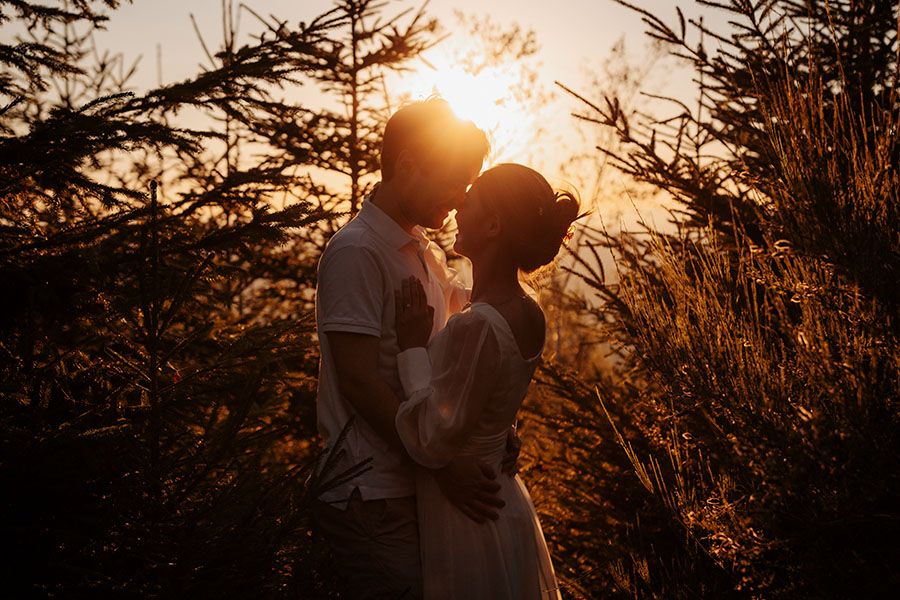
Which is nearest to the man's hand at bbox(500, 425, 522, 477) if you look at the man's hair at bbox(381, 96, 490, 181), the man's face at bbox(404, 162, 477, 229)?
the man's face at bbox(404, 162, 477, 229)

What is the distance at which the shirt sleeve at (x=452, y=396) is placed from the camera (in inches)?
95.9

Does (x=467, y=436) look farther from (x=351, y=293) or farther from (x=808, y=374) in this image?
(x=808, y=374)

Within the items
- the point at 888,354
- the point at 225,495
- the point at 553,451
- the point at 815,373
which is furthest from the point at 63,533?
the point at 553,451

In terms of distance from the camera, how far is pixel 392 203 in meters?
2.96

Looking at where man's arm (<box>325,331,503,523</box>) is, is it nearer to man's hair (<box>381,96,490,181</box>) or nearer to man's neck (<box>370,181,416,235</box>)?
man's neck (<box>370,181,416,235</box>)

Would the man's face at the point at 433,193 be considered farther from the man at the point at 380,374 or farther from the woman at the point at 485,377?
the woman at the point at 485,377

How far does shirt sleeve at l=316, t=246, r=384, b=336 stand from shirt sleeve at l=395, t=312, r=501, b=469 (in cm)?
29

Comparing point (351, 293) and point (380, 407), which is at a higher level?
point (351, 293)

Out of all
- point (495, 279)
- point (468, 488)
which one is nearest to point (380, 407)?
point (468, 488)

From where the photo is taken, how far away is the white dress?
2.47 m

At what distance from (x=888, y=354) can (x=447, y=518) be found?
78.7 inches

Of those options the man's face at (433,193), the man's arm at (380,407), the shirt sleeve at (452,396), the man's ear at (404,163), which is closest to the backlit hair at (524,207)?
the man's face at (433,193)

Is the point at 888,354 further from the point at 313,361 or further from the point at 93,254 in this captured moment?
the point at 313,361

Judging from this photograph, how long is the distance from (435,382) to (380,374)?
0.28 meters
